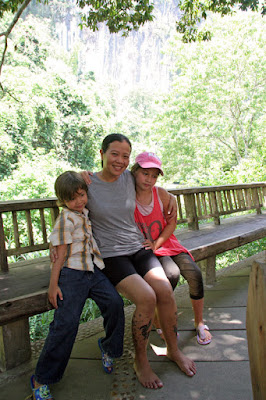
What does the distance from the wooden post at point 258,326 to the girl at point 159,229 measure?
3.93 feet

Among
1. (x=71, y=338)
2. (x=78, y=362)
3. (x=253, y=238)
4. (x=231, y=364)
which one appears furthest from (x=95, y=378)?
(x=253, y=238)

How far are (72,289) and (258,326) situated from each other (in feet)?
3.81

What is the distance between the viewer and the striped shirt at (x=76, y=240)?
1.94 meters

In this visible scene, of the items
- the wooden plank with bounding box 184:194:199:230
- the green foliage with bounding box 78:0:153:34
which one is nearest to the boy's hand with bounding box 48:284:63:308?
the wooden plank with bounding box 184:194:199:230

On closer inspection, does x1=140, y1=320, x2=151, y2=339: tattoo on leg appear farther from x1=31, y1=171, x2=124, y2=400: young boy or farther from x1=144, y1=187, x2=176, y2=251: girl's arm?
x1=144, y1=187, x2=176, y2=251: girl's arm

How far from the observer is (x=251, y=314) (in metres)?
1.06

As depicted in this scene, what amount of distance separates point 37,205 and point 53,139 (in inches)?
575

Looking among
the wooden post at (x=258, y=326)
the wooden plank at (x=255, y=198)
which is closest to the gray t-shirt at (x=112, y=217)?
the wooden post at (x=258, y=326)

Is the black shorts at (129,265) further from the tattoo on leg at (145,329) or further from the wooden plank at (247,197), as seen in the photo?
the wooden plank at (247,197)

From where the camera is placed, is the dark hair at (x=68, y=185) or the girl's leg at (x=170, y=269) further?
the girl's leg at (x=170, y=269)

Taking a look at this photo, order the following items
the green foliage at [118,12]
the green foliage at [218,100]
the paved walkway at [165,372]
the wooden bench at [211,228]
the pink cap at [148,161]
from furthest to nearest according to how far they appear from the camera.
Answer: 1. the green foliage at [218,100]
2. the green foliage at [118,12]
3. the wooden bench at [211,228]
4. the pink cap at [148,161]
5. the paved walkway at [165,372]

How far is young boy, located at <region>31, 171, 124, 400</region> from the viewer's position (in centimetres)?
180

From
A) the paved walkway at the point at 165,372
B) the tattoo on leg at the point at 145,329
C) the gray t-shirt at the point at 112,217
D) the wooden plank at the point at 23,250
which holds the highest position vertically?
the gray t-shirt at the point at 112,217

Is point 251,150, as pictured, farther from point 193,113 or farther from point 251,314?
point 251,314
